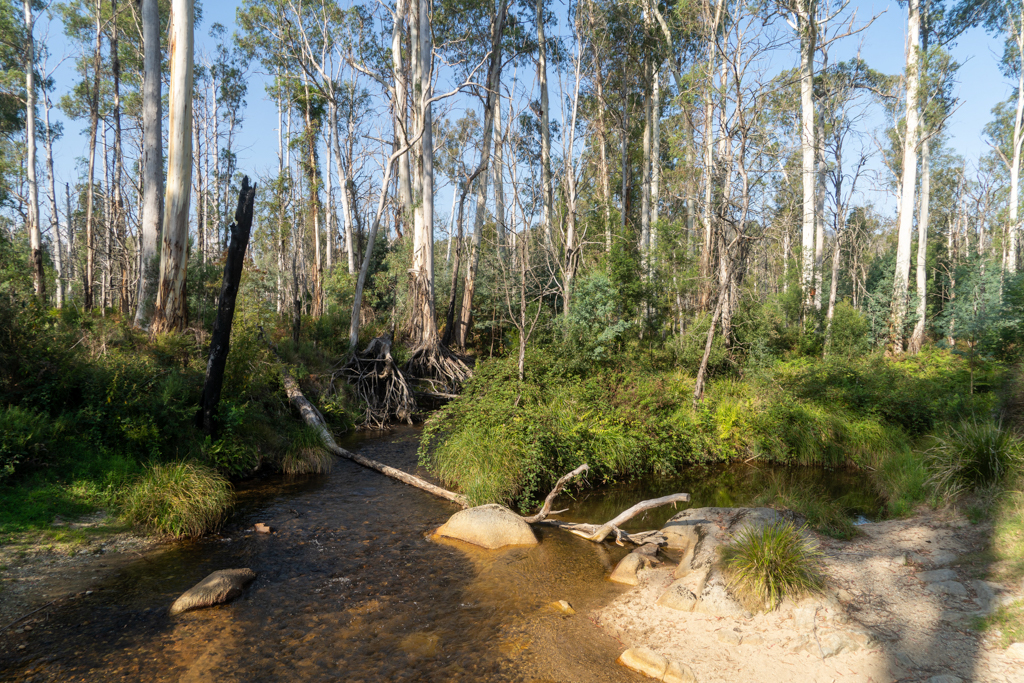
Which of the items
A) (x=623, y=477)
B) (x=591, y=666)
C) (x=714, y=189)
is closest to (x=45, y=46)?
(x=714, y=189)

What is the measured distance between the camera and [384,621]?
16.5ft

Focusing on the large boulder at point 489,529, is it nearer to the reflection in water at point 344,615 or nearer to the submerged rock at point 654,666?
the reflection in water at point 344,615

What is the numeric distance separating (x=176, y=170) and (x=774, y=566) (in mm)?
11549

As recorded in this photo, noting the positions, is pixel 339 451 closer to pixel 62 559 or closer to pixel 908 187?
pixel 62 559

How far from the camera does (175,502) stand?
6508mm

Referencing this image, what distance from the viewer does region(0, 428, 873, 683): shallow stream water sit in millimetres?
4266

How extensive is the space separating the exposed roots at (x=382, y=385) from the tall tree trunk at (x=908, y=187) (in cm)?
1497

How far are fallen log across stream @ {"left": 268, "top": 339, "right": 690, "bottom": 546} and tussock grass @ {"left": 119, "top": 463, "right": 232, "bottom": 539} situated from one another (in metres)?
2.89

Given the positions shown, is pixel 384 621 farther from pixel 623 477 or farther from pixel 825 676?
pixel 623 477

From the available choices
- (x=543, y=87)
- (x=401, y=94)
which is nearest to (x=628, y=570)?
(x=401, y=94)

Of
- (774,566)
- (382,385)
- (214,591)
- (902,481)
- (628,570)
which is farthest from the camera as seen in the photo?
(382,385)

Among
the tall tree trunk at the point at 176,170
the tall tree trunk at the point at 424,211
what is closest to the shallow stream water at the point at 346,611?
the tall tree trunk at the point at 176,170

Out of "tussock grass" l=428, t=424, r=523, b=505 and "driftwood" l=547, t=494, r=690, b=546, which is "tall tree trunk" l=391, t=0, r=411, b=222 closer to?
"tussock grass" l=428, t=424, r=523, b=505

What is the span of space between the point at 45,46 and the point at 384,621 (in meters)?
28.3
